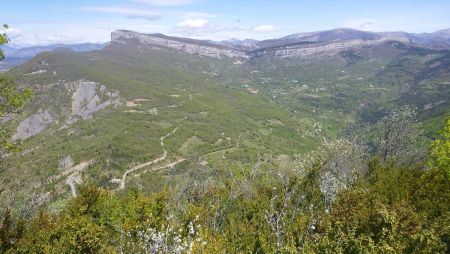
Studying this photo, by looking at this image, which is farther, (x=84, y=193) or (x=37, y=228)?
(x=84, y=193)

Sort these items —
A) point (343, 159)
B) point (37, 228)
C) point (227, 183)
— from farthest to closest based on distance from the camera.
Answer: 1. point (343, 159)
2. point (227, 183)
3. point (37, 228)

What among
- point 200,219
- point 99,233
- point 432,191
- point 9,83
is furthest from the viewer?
point 432,191

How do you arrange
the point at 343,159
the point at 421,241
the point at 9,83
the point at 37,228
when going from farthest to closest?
the point at 343,159 → the point at 37,228 → the point at 9,83 → the point at 421,241

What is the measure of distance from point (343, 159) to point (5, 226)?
7033 cm

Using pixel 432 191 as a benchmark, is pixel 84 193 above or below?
below

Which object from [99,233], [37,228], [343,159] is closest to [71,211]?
[37,228]

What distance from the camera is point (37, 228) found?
51.5 metres

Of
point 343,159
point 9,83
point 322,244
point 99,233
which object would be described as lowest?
point 343,159

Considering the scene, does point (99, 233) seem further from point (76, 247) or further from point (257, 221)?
point (257, 221)

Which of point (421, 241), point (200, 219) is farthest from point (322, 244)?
point (200, 219)

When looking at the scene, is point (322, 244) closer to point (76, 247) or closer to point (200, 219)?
point (200, 219)

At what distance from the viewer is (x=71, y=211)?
2302 inches

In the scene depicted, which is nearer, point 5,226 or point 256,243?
point 256,243

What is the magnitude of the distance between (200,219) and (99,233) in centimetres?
1030
